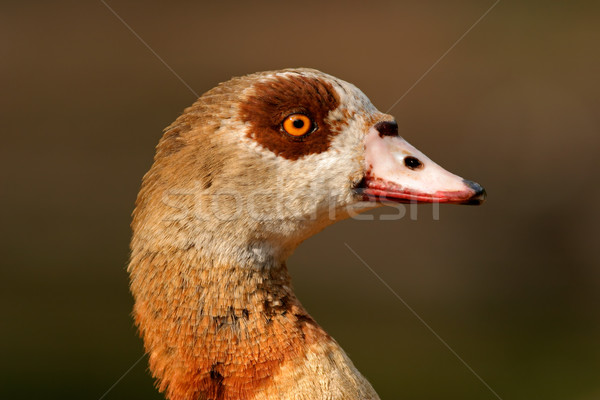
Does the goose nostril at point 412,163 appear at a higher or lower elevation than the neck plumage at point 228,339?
higher

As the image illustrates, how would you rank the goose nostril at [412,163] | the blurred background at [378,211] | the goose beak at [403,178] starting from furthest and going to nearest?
the blurred background at [378,211] → the goose nostril at [412,163] → the goose beak at [403,178]

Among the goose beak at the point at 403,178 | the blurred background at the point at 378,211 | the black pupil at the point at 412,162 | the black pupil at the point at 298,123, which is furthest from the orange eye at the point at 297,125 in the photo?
the blurred background at the point at 378,211

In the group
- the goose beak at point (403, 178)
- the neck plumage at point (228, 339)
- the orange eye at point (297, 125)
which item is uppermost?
the orange eye at point (297, 125)

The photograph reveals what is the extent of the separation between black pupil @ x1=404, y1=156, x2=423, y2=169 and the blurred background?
3834mm

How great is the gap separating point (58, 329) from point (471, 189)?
17.5 ft

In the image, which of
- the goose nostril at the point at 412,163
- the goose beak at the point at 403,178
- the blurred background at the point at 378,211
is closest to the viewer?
the goose beak at the point at 403,178

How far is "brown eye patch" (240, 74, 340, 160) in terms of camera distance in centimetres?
216

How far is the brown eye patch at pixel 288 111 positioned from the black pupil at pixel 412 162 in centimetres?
26

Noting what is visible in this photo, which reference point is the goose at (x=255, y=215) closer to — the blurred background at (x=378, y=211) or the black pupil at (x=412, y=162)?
the black pupil at (x=412, y=162)

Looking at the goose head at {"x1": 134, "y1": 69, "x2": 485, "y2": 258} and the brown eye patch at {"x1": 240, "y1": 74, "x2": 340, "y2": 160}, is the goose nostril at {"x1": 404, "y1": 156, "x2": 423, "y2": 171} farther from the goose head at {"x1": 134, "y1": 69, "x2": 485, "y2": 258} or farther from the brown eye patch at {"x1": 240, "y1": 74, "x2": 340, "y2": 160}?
the brown eye patch at {"x1": 240, "y1": 74, "x2": 340, "y2": 160}

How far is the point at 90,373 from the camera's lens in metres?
5.61

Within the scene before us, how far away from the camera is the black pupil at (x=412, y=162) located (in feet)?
7.29

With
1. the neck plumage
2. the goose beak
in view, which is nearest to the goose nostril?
the goose beak

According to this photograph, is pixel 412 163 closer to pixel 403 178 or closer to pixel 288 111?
pixel 403 178
